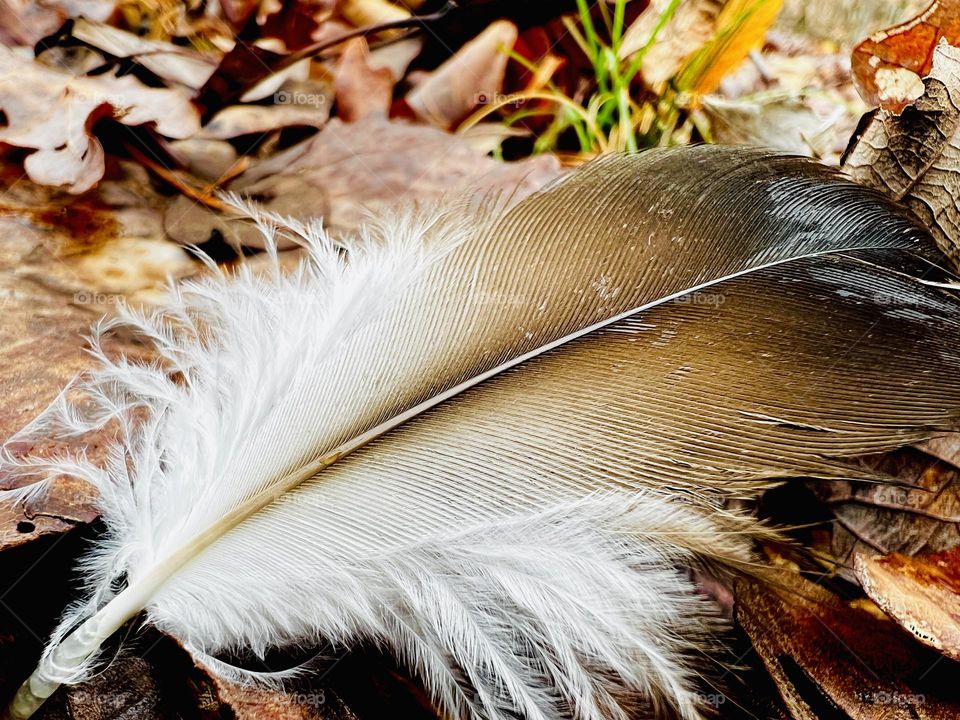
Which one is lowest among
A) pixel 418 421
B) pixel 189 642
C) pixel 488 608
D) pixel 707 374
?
pixel 189 642

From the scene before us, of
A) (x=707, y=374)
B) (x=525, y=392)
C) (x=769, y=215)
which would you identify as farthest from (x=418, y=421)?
(x=769, y=215)

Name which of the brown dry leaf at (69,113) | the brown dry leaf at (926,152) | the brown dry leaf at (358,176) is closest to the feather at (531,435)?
the brown dry leaf at (926,152)

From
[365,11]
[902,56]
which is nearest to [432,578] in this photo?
[902,56]

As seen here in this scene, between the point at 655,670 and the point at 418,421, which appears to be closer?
the point at 655,670

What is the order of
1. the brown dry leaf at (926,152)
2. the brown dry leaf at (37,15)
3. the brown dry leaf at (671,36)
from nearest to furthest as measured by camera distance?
the brown dry leaf at (926,152), the brown dry leaf at (37,15), the brown dry leaf at (671,36)

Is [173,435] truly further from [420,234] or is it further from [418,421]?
[420,234]

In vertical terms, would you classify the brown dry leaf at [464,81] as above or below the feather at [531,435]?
above

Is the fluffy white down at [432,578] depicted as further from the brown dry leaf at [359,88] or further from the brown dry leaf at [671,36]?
the brown dry leaf at [671,36]
